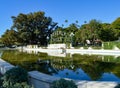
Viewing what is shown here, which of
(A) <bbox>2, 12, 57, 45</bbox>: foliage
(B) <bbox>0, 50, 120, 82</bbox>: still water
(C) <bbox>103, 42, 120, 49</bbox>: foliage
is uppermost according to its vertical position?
(A) <bbox>2, 12, 57, 45</bbox>: foliage

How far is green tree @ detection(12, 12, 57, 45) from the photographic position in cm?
7619

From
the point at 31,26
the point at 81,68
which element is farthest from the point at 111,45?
the point at 31,26

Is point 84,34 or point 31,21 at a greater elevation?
point 31,21

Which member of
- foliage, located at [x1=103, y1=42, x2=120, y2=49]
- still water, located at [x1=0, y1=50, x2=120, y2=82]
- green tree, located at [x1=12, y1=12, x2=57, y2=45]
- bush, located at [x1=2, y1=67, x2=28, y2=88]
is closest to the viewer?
bush, located at [x1=2, y1=67, x2=28, y2=88]

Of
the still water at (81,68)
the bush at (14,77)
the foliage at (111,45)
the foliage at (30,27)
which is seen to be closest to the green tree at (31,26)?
the foliage at (30,27)

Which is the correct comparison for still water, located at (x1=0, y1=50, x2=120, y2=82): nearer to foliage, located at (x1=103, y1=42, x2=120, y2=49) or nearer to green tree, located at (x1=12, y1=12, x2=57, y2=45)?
foliage, located at (x1=103, y1=42, x2=120, y2=49)

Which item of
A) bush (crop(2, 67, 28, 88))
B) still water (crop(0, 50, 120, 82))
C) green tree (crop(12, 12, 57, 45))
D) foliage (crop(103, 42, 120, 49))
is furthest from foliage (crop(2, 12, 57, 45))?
bush (crop(2, 67, 28, 88))

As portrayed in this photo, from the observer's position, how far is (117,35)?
72625 millimetres

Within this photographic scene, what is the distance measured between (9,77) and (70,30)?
7370cm

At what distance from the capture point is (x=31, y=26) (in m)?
77.3

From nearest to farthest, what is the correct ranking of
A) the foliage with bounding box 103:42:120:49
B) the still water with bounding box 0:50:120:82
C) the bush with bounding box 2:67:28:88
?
the bush with bounding box 2:67:28:88 < the still water with bounding box 0:50:120:82 < the foliage with bounding box 103:42:120:49

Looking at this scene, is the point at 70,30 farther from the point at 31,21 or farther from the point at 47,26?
the point at 31,21

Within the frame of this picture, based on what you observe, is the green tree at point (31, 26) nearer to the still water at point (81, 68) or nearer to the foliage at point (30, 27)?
the foliage at point (30, 27)

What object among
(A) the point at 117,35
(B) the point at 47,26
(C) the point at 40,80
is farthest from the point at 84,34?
(C) the point at 40,80
